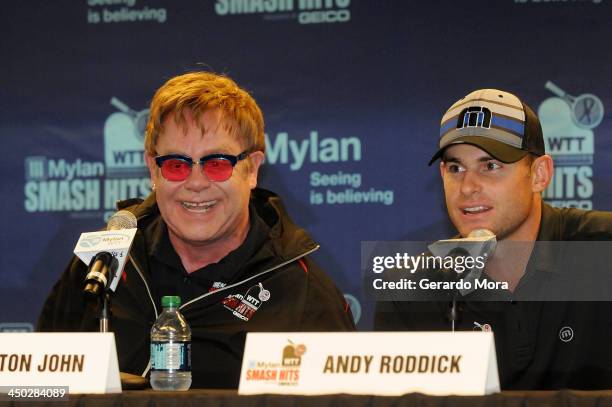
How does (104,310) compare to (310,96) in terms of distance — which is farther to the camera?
(310,96)

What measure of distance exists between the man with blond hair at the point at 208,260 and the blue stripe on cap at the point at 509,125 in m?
0.71

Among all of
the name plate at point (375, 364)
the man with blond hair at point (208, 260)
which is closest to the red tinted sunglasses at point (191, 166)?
the man with blond hair at point (208, 260)

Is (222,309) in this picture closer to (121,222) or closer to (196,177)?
(196,177)

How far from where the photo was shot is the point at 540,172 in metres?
2.99

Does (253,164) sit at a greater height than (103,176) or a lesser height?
greater

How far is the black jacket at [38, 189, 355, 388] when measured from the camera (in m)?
3.00

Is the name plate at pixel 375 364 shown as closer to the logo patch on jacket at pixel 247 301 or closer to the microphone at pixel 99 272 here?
the microphone at pixel 99 272

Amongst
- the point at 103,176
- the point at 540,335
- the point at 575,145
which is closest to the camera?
the point at 540,335

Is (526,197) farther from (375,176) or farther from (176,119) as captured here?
(375,176)

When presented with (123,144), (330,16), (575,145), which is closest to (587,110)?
(575,145)

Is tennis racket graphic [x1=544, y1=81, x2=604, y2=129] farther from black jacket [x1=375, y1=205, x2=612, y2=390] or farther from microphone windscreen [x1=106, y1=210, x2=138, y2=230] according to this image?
microphone windscreen [x1=106, y1=210, x2=138, y2=230]

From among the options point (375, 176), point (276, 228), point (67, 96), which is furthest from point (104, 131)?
point (276, 228)

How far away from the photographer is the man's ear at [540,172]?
298 centimetres

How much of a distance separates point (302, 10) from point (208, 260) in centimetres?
166
